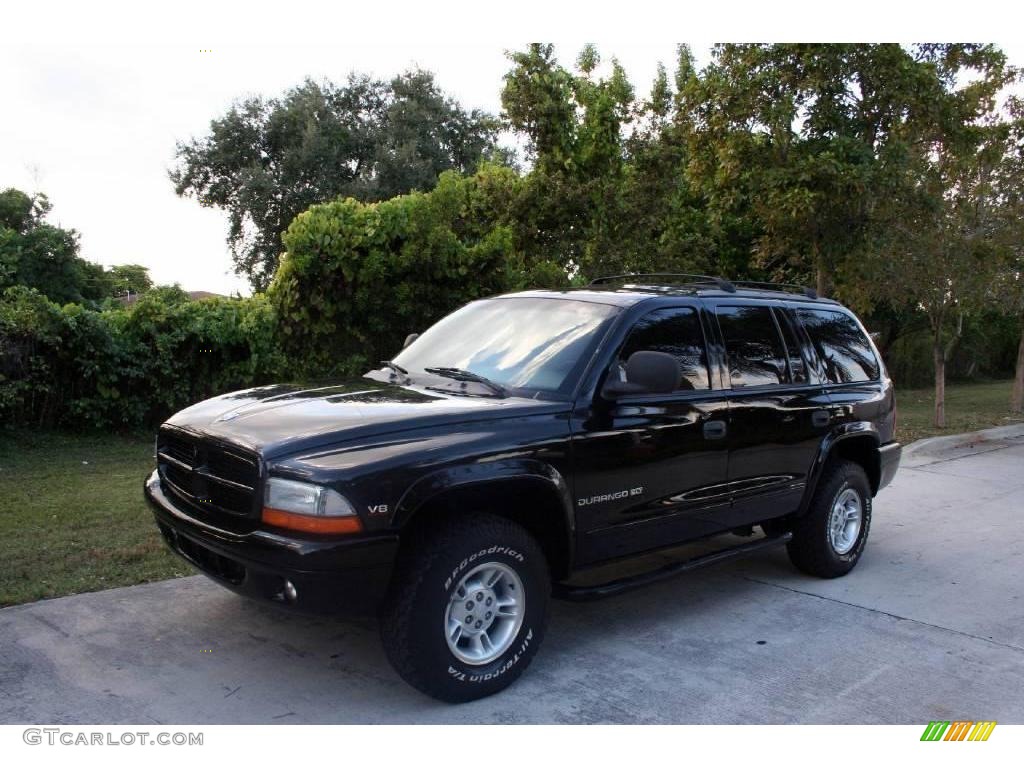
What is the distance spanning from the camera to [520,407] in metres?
4.25

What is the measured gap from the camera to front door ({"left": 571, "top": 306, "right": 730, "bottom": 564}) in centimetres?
443

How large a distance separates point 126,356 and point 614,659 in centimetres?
727

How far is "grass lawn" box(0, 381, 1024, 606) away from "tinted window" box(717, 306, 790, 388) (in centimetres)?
358

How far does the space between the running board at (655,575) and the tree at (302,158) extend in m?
22.7

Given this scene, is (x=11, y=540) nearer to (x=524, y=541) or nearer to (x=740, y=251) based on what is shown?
(x=524, y=541)

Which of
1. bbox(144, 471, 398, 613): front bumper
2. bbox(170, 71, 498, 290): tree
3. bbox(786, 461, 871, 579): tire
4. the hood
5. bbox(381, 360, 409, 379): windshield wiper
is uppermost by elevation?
bbox(170, 71, 498, 290): tree

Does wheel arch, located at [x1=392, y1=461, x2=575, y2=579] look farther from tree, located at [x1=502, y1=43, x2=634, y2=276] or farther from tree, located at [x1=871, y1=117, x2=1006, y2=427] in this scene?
tree, located at [x1=871, y1=117, x2=1006, y2=427]

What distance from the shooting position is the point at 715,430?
5.02 metres

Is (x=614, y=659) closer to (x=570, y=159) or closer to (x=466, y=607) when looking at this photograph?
(x=466, y=607)

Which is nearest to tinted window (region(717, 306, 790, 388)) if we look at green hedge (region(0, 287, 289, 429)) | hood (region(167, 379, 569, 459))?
hood (region(167, 379, 569, 459))

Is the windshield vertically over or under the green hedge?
over

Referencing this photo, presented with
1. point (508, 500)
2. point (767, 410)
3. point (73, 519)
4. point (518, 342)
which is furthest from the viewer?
point (73, 519)

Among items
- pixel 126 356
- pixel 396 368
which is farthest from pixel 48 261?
pixel 396 368

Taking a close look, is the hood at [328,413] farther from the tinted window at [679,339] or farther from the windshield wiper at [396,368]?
the tinted window at [679,339]
